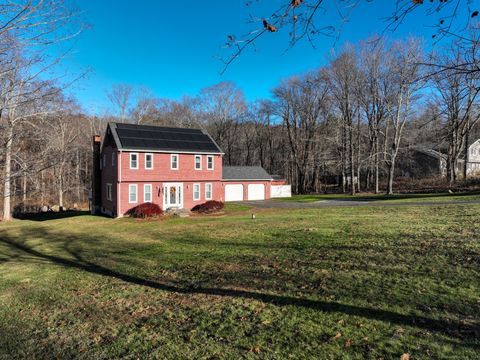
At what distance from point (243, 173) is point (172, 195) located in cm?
1365

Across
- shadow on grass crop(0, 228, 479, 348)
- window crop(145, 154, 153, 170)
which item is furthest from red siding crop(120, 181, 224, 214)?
shadow on grass crop(0, 228, 479, 348)

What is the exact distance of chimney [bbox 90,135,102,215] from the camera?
92.9 ft

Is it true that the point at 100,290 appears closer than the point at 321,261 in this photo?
Yes

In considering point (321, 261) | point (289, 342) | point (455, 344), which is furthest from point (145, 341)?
point (321, 261)

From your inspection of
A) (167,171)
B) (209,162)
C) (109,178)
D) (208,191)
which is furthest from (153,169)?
(208,191)

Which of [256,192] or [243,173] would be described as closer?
[243,173]

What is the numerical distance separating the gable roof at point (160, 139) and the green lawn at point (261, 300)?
593 inches

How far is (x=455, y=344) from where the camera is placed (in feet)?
12.1

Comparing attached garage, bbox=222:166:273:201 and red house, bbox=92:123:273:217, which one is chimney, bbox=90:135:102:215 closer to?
red house, bbox=92:123:273:217

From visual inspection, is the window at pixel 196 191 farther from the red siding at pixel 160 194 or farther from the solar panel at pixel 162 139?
the solar panel at pixel 162 139

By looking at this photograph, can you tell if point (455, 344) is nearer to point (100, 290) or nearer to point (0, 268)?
point (100, 290)

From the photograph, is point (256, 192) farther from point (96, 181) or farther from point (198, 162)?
point (96, 181)

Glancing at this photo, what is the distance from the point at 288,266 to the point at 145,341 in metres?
3.95

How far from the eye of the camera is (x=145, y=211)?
74.0ft
